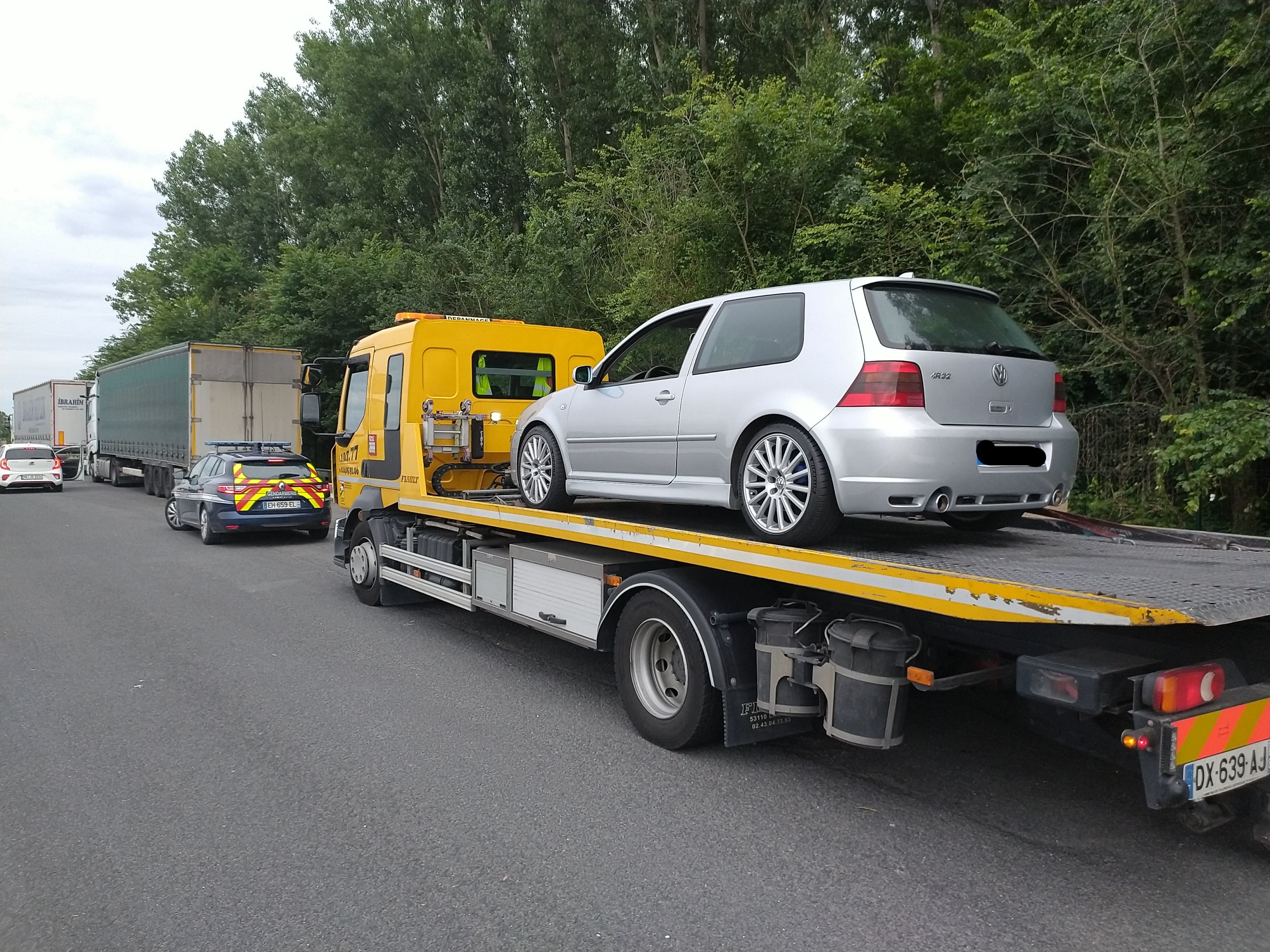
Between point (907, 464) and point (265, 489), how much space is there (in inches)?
461

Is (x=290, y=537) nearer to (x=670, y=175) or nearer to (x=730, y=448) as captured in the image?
(x=670, y=175)

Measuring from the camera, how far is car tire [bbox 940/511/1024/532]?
16.3 ft

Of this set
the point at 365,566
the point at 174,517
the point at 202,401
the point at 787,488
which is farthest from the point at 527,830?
the point at 202,401

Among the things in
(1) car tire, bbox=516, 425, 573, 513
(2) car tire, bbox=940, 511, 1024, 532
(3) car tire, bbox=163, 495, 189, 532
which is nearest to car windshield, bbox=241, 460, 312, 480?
(3) car tire, bbox=163, 495, 189, 532

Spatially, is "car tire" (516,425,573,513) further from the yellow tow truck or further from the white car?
the white car

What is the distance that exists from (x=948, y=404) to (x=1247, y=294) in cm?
638

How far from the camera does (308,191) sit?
1581 inches

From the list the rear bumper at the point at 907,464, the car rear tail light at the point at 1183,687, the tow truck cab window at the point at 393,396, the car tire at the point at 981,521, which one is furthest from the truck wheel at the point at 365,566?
the car rear tail light at the point at 1183,687

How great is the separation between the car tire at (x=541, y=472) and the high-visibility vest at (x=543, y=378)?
1.79 meters

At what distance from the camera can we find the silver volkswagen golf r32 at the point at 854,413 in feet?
13.5

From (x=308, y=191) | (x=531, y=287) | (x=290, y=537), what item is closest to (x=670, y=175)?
(x=531, y=287)

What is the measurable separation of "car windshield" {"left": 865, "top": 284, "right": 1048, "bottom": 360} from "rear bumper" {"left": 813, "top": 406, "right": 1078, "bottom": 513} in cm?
39

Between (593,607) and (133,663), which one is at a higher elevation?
(593,607)

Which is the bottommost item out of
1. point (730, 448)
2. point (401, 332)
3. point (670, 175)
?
point (730, 448)
